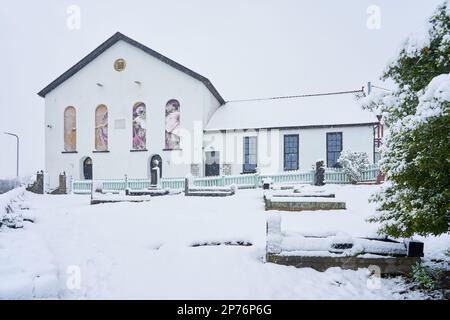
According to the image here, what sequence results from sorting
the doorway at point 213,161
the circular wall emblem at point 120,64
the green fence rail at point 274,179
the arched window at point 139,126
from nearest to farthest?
1. the green fence rail at point 274,179
2. the doorway at point 213,161
3. the arched window at point 139,126
4. the circular wall emblem at point 120,64

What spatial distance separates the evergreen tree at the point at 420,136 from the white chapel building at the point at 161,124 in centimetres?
1514

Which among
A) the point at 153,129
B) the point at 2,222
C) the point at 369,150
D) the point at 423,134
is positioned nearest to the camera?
the point at 423,134

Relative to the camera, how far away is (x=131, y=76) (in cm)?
2134

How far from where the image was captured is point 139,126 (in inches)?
837

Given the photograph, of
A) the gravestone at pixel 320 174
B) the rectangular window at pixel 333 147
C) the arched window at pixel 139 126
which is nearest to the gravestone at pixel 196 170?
the arched window at pixel 139 126

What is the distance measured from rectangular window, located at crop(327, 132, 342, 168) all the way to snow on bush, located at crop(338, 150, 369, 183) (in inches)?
117

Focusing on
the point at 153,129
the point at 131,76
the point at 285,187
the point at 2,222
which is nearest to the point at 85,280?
the point at 2,222

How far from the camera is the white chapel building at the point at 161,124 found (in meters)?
20.0

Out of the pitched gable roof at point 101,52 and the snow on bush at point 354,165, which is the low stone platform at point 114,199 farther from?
the pitched gable roof at point 101,52

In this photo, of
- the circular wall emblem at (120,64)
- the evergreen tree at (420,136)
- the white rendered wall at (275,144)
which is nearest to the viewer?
the evergreen tree at (420,136)

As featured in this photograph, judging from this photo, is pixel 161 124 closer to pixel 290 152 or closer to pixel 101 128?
pixel 101 128

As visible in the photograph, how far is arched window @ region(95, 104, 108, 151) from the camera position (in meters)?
21.5
